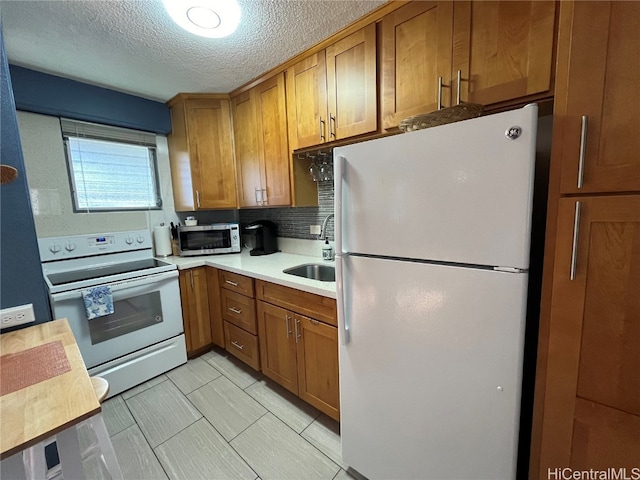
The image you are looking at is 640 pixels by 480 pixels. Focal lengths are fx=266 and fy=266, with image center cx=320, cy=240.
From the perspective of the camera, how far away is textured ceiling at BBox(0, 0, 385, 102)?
1325mm

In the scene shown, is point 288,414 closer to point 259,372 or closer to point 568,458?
point 259,372

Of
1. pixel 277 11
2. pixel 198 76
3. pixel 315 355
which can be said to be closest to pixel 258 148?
pixel 198 76

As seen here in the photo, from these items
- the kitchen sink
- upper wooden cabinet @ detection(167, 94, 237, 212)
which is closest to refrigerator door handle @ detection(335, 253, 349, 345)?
the kitchen sink

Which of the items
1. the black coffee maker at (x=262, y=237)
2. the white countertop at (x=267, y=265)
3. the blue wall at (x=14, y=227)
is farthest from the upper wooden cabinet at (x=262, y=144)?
the blue wall at (x=14, y=227)

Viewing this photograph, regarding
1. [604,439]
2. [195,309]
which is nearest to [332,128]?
[604,439]

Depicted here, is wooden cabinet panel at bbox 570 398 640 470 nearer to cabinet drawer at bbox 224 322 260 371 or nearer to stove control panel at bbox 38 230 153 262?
cabinet drawer at bbox 224 322 260 371

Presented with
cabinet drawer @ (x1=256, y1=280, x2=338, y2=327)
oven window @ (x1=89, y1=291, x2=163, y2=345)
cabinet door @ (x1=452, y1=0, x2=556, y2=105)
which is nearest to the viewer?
cabinet door @ (x1=452, y1=0, x2=556, y2=105)

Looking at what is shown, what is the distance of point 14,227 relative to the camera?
1.13 metres

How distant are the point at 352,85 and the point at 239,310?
1.76 m

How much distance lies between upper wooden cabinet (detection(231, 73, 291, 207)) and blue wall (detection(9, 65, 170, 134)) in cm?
74

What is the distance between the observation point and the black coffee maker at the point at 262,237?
8.14 ft

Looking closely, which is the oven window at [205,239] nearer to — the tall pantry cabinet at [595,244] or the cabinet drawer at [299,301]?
the cabinet drawer at [299,301]

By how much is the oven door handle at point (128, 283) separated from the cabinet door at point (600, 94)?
233 centimetres

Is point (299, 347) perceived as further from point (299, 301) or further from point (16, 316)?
point (16, 316)
